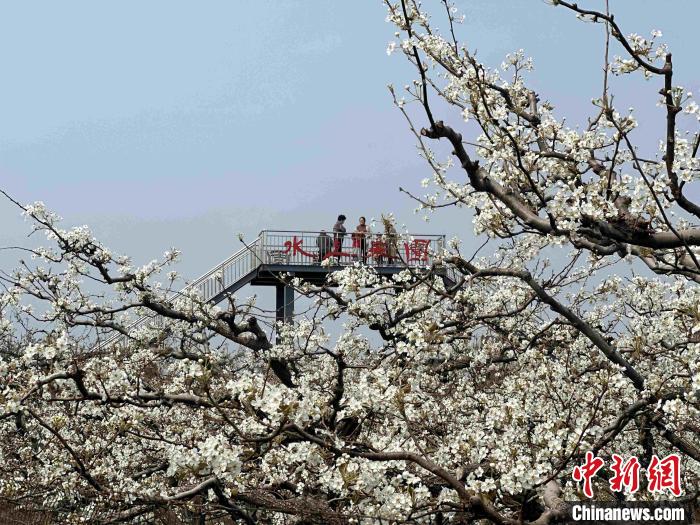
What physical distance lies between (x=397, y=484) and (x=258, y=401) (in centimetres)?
113

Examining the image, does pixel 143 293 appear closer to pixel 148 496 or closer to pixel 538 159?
pixel 148 496

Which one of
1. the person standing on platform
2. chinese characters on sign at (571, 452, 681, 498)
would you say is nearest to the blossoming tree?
chinese characters on sign at (571, 452, 681, 498)

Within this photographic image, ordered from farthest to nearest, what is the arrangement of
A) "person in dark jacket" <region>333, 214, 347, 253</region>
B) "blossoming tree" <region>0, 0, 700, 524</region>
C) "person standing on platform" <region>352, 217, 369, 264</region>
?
"person in dark jacket" <region>333, 214, 347, 253</region>
"person standing on platform" <region>352, 217, 369, 264</region>
"blossoming tree" <region>0, 0, 700, 524</region>

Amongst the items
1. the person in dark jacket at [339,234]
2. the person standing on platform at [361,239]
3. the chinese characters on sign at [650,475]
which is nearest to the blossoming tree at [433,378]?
the chinese characters on sign at [650,475]

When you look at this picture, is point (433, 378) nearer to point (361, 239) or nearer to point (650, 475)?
point (650, 475)

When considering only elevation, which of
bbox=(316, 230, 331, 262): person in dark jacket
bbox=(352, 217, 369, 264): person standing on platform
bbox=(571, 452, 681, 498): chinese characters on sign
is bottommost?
bbox=(571, 452, 681, 498): chinese characters on sign

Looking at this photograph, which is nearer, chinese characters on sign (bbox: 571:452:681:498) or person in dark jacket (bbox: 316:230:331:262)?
chinese characters on sign (bbox: 571:452:681:498)

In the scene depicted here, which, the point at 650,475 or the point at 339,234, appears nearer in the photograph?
the point at 650,475

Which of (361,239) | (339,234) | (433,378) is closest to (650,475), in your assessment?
(433,378)

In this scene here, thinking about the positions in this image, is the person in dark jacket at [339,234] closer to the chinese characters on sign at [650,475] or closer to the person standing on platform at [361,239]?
the person standing on platform at [361,239]

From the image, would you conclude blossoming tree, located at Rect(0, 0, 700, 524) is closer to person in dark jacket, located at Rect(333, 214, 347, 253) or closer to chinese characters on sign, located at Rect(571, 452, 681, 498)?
chinese characters on sign, located at Rect(571, 452, 681, 498)

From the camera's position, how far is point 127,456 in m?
7.01

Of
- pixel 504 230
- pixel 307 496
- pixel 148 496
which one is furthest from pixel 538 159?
pixel 148 496

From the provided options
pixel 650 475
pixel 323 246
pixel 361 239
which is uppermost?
pixel 323 246
